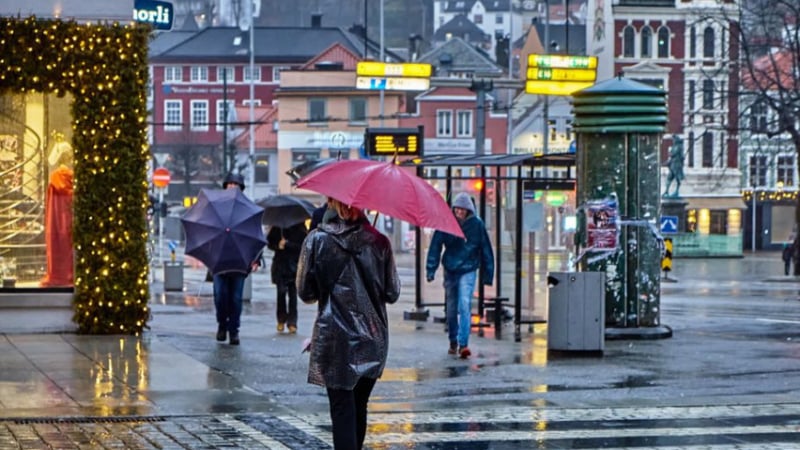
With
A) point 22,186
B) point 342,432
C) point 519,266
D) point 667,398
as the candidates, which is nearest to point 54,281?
point 22,186

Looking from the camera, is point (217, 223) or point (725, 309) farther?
point (725, 309)

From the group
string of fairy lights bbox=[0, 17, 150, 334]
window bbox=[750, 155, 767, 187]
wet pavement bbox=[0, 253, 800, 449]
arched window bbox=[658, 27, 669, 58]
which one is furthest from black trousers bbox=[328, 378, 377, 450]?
window bbox=[750, 155, 767, 187]

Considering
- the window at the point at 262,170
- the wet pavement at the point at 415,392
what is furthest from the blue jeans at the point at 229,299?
the window at the point at 262,170

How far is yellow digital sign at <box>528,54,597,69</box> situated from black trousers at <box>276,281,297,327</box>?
19.8 metres

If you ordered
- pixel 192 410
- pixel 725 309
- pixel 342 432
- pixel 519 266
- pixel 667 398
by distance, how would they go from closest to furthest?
pixel 342 432 → pixel 192 410 → pixel 667 398 → pixel 519 266 → pixel 725 309

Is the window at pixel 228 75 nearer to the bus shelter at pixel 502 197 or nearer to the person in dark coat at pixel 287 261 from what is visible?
the bus shelter at pixel 502 197

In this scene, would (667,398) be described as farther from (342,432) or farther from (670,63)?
(670,63)

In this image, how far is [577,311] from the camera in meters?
17.6

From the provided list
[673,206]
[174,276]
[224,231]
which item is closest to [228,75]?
[673,206]

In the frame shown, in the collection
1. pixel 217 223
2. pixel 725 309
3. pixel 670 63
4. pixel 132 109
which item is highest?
pixel 670 63

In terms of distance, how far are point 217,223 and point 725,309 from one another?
14.0 m

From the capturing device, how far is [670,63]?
89.3 m

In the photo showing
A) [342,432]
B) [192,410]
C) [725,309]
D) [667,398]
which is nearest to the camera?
[342,432]

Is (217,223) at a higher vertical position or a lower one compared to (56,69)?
lower
